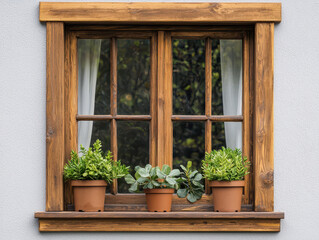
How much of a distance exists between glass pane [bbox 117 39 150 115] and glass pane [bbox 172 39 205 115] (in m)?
0.36

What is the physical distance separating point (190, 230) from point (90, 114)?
115 centimetres

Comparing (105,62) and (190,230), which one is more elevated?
(105,62)

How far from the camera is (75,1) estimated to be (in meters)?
3.85

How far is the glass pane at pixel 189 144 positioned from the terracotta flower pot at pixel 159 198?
2.99 meters

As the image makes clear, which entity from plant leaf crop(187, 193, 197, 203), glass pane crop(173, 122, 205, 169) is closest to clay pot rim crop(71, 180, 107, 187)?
plant leaf crop(187, 193, 197, 203)

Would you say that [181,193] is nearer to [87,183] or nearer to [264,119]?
[87,183]

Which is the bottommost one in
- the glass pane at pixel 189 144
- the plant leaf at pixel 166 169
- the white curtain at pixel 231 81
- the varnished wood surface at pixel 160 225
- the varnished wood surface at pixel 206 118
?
the varnished wood surface at pixel 160 225

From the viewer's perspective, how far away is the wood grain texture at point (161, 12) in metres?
3.81

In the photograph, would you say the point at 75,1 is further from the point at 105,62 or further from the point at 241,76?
the point at 105,62

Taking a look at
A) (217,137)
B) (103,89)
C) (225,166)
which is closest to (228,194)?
(225,166)

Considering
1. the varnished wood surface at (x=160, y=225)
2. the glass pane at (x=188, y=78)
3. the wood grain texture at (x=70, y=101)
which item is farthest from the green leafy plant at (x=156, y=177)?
the glass pane at (x=188, y=78)

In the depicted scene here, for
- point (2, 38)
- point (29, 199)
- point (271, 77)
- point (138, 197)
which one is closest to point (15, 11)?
point (2, 38)

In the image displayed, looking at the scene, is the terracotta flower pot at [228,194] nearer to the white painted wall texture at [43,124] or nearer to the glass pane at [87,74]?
the white painted wall texture at [43,124]

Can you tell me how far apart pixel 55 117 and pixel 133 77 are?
2473mm
